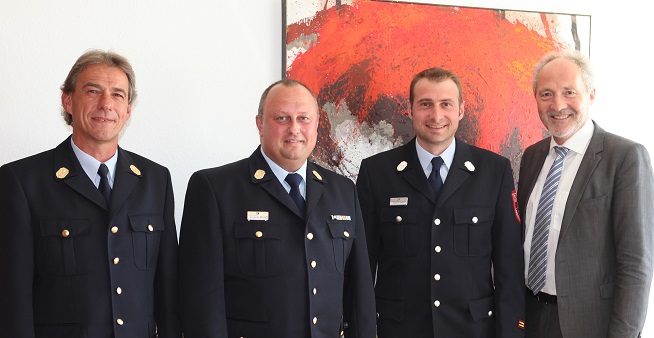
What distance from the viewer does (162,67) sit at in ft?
9.52

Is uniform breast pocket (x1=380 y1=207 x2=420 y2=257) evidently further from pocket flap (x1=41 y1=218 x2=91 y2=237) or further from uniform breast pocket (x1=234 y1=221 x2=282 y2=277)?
pocket flap (x1=41 y1=218 x2=91 y2=237)

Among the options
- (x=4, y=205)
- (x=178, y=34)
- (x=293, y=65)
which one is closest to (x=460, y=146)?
(x=293, y=65)

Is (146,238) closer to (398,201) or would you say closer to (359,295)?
(359,295)

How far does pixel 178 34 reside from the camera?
292 cm

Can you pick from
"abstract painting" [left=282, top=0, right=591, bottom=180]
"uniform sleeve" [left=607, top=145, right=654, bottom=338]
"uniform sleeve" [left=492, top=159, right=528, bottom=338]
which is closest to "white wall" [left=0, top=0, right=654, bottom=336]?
"abstract painting" [left=282, top=0, right=591, bottom=180]

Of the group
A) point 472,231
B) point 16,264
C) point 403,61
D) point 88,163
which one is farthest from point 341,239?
point 403,61

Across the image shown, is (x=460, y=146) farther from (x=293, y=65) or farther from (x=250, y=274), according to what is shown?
(x=250, y=274)

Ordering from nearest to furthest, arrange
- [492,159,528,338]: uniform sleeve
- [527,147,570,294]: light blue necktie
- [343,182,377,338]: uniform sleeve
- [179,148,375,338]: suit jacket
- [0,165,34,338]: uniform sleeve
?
[0,165,34,338]: uniform sleeve → [179,148,375,338]: suit jacket → [343,182,377,338]: uniform sleeve → [492,159,528,338]: uniform sleeve → [527,147,570,294]: light blue necktie

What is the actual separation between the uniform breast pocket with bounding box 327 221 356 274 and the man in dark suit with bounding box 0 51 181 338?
0.60 metres

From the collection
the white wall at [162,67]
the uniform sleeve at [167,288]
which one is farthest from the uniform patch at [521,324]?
the white wall at [162,67]

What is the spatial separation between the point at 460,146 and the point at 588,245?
2.15ft

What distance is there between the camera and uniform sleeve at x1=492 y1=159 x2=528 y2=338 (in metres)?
2.56

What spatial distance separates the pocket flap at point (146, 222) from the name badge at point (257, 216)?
1.13 ft

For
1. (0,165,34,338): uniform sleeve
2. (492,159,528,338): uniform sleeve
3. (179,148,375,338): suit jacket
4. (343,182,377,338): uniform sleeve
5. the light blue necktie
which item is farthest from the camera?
the light blue necktie
